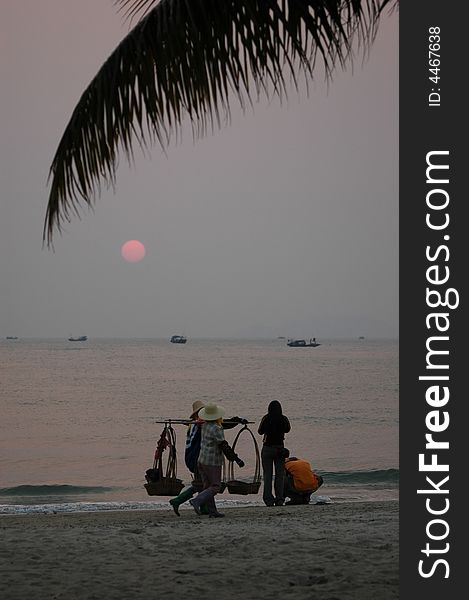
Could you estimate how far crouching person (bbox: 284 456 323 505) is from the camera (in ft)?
44.8

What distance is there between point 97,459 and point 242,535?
1005 inches

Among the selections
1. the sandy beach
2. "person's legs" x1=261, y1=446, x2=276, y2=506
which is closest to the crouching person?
"person's legs" x1=261, y1=446, x2=276, y2=506

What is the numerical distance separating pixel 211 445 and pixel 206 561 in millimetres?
3302

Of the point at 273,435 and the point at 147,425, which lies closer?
the point at 273,435

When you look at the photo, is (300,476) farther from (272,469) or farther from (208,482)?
→ (208,482)

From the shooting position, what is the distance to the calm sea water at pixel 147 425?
24455 millimetres

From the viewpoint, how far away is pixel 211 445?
35.2 ft

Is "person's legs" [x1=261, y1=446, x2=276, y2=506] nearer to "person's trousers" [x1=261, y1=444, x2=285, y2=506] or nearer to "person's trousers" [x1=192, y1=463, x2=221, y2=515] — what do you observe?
"person's trousers" [x1=261, y1=444, x2=285, y2=506]

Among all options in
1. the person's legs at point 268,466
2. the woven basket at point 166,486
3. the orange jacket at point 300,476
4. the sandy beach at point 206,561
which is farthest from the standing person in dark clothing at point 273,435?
the sandy beach at point 206,561

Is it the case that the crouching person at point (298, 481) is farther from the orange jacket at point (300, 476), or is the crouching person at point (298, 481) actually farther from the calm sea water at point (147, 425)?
the calm sea water at point (147, 425)

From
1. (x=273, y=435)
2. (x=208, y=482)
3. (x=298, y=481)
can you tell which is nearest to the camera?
(x=208, y=482)

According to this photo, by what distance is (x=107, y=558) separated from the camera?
758 centimetres

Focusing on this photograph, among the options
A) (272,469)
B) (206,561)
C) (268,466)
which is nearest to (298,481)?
(272,469)

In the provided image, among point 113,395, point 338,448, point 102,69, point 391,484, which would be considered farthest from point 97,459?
point 113,395
